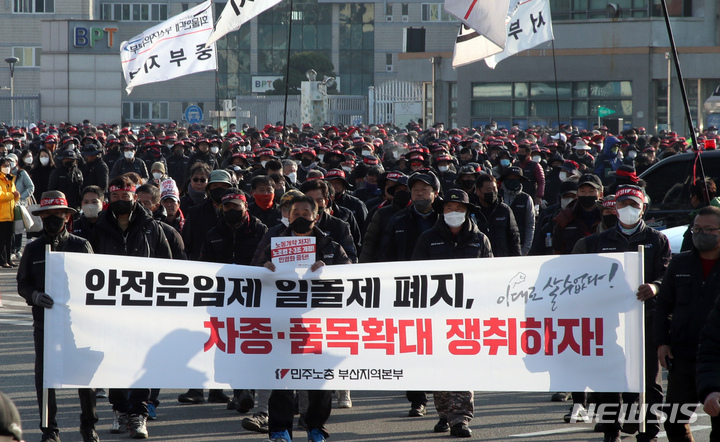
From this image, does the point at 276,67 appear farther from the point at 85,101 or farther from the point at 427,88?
the point at 85,101

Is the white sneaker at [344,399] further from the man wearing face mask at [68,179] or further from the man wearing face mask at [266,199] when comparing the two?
the man wearing face mask at [68,179]

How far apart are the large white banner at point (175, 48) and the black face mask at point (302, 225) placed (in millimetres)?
11786

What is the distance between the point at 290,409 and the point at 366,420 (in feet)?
4.22

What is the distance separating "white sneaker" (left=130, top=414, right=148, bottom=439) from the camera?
7566 mm

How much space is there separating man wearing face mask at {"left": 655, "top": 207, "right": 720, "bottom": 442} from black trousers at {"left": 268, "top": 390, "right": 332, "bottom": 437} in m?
2.29

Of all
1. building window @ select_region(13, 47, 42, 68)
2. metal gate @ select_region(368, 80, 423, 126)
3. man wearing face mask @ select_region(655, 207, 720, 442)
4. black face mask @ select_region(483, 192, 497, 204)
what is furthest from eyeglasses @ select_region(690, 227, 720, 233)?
building window @ select_region(13, 47, 42, 68)

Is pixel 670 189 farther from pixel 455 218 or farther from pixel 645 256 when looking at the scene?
pixel 645 256

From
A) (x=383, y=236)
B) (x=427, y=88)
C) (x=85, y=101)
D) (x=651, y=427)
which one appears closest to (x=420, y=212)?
(x=383, y=236)

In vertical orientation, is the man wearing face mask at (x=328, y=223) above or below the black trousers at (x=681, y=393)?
above

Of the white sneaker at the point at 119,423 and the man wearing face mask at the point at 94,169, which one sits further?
the man wearing face mask at the point at 94,169

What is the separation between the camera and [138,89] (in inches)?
3278

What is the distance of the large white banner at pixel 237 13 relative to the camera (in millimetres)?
16422

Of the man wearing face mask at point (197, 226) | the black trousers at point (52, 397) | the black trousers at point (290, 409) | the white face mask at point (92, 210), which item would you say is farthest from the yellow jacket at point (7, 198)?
the black trousers at point (290, 409)

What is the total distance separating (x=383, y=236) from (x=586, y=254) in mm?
2609
